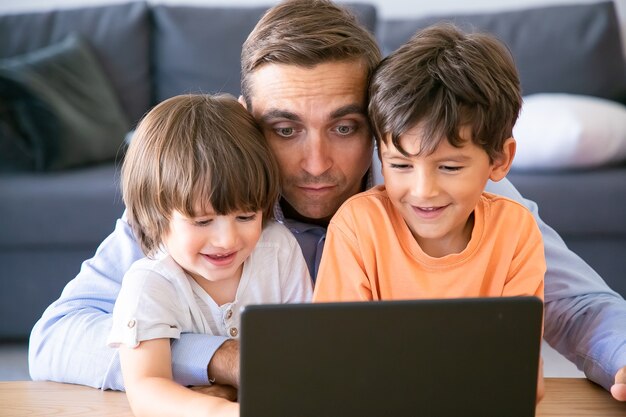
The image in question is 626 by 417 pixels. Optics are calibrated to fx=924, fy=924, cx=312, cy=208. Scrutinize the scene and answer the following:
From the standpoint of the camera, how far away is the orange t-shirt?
1.40 m

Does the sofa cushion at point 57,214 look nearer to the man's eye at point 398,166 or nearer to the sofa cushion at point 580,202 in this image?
the sofa cushion at point 580,202

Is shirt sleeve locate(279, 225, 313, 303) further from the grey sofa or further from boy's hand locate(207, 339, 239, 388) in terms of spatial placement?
the grey sofa

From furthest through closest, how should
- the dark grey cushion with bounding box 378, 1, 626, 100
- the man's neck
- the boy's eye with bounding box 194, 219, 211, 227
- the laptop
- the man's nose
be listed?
the dark grey cushion with bounding box 378, 1, 626, 100, the man's neck, the man's nose, the boy's eye with bounding box 194, 219, 211, 227, the laptop

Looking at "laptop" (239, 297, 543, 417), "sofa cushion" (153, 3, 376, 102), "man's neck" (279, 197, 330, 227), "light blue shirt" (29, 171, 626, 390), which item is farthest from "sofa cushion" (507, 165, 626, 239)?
"laptop" (239, 297, 543, 417)

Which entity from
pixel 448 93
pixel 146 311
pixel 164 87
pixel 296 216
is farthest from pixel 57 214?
pixel 448 93

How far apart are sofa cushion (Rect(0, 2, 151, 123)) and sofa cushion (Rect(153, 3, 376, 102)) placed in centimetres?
8

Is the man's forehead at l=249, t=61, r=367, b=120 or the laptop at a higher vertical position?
the man's forehead at l=249, t=61, r=367, b=120

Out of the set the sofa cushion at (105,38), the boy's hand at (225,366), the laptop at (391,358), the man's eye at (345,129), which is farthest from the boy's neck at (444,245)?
the sofa cushion at (105,38)

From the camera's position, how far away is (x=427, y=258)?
56.0 inches

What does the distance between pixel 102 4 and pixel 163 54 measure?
1.16 ft

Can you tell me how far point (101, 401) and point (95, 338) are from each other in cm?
20

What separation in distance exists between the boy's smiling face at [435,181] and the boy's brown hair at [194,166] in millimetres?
195

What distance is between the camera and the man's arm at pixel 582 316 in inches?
51.3

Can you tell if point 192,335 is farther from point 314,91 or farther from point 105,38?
point 105,38
